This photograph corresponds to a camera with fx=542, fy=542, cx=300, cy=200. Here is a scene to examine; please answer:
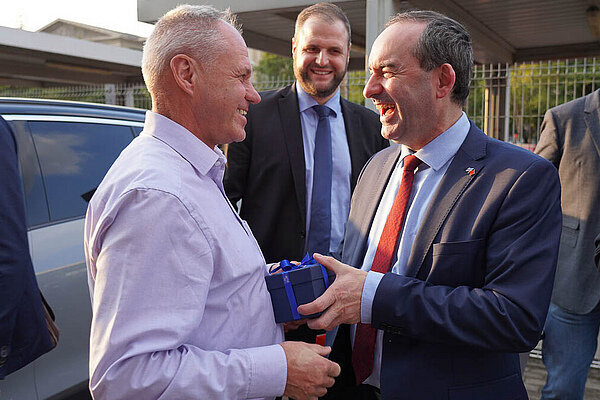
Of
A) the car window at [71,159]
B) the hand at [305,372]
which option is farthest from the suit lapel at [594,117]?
the car window at [71,159]

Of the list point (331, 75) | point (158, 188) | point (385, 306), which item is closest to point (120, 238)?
point (158, 188)

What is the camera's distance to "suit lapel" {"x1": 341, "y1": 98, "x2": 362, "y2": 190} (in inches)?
115

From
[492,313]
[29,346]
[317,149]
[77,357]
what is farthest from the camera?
[317,149]

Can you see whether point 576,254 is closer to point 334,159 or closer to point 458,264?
point 334,159

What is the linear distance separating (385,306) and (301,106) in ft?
5.22

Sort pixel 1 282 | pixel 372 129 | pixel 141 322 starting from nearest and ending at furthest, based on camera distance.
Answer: pixel 141 322, pixel 1 282, pixel 372 129

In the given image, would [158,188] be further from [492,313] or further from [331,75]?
[331,75]

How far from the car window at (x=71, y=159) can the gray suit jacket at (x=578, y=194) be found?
8.15ft

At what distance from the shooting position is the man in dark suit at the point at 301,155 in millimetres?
2803

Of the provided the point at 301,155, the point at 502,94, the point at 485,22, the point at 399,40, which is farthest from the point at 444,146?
the point at 502,94

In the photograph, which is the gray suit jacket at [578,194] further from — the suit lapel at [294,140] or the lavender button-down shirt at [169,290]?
the lavender button-down shirt at [169,290]

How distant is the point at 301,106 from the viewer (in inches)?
116

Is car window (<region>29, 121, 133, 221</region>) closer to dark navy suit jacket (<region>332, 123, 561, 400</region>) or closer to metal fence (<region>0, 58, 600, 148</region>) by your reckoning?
dark navy suit jacket (<region>332, 123, 561, 400</region>)

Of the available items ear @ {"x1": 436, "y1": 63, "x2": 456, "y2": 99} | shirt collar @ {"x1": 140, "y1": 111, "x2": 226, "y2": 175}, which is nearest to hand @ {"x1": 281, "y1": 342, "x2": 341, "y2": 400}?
shirt collar @ {"x1": 140, "y1": 111, "x2": 226, "y2": 175}
